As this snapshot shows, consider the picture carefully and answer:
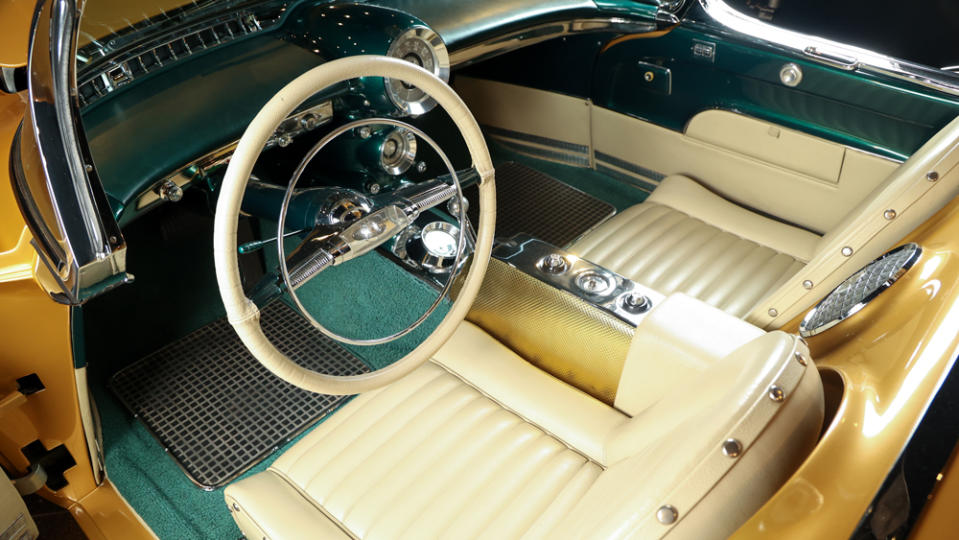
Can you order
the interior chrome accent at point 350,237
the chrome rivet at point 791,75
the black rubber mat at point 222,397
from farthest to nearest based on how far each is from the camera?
1. the chrome rivet at point 791,75
2. the black rubber mat at point 222,397
3. the interior chrome accent at point 350,237

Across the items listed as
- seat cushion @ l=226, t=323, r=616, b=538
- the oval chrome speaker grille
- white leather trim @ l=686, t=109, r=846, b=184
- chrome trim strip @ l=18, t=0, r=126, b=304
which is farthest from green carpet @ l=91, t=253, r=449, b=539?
the oval chrome speaker grille

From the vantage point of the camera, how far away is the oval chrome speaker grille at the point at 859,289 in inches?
38.1

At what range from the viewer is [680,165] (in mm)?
2254

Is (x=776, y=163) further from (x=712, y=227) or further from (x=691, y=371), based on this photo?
(x=691, y=371)

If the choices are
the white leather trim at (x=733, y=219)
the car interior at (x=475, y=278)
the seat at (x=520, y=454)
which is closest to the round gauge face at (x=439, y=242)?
the car interior at (x=475, y=278)

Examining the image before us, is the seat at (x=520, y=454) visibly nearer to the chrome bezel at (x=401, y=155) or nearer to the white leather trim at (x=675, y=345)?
the white leather trim at (x=675, y=345)

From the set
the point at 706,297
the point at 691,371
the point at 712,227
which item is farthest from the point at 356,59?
the point at 712,227

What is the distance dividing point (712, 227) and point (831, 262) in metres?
0.71

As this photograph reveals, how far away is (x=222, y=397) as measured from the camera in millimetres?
1868

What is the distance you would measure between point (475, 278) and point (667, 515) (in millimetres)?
647

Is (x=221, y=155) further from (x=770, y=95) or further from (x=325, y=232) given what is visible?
(x=770, y=95)

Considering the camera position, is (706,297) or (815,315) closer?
(815,315)

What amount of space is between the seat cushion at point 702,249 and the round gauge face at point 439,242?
432 millimetres

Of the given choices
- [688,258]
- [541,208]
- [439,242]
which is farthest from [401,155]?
[541,208]
